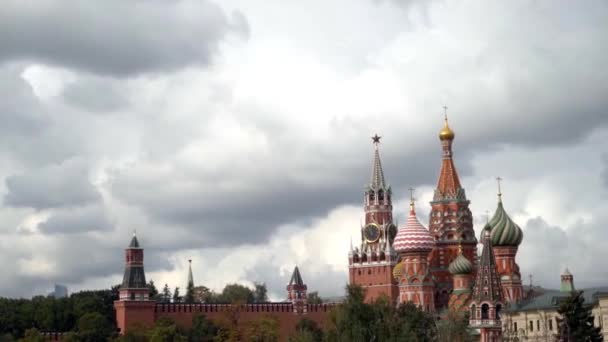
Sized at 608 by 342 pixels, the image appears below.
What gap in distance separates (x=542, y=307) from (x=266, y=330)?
25685 mm

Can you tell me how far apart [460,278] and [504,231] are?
17.8 feet

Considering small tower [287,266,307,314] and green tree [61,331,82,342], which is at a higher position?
small tower [287,266,307,314]

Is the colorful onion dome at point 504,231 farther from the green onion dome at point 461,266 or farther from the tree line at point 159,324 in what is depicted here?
the tree line at point 159,324

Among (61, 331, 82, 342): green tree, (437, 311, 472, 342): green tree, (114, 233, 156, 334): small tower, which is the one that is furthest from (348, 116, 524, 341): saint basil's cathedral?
(61, 331, 82, 342): green tree

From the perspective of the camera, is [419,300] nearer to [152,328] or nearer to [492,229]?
[492,229]

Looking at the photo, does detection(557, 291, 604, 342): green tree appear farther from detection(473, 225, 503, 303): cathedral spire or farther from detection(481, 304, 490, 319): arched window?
detection(473, 225, 503, 303): cathedral spire

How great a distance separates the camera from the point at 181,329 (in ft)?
308

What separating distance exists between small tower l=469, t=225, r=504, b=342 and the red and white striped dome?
1421 cm

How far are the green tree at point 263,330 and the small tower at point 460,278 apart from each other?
15.5 meters

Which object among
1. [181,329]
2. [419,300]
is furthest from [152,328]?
[419,300]

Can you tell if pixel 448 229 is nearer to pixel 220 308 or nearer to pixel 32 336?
pixel 220 308

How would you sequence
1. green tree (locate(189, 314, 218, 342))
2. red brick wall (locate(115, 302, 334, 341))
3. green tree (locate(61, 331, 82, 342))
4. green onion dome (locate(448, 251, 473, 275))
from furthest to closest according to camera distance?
red brick wall (locate(115, 302, 334, 341)), green tree (locate(189, 314, 218, 342)), green onion dome (locate(448, 251, 473, 275)), green tree (locate(61, 331, 82, 342))

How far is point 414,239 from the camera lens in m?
93.4

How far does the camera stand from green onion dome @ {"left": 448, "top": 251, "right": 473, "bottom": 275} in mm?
91812
